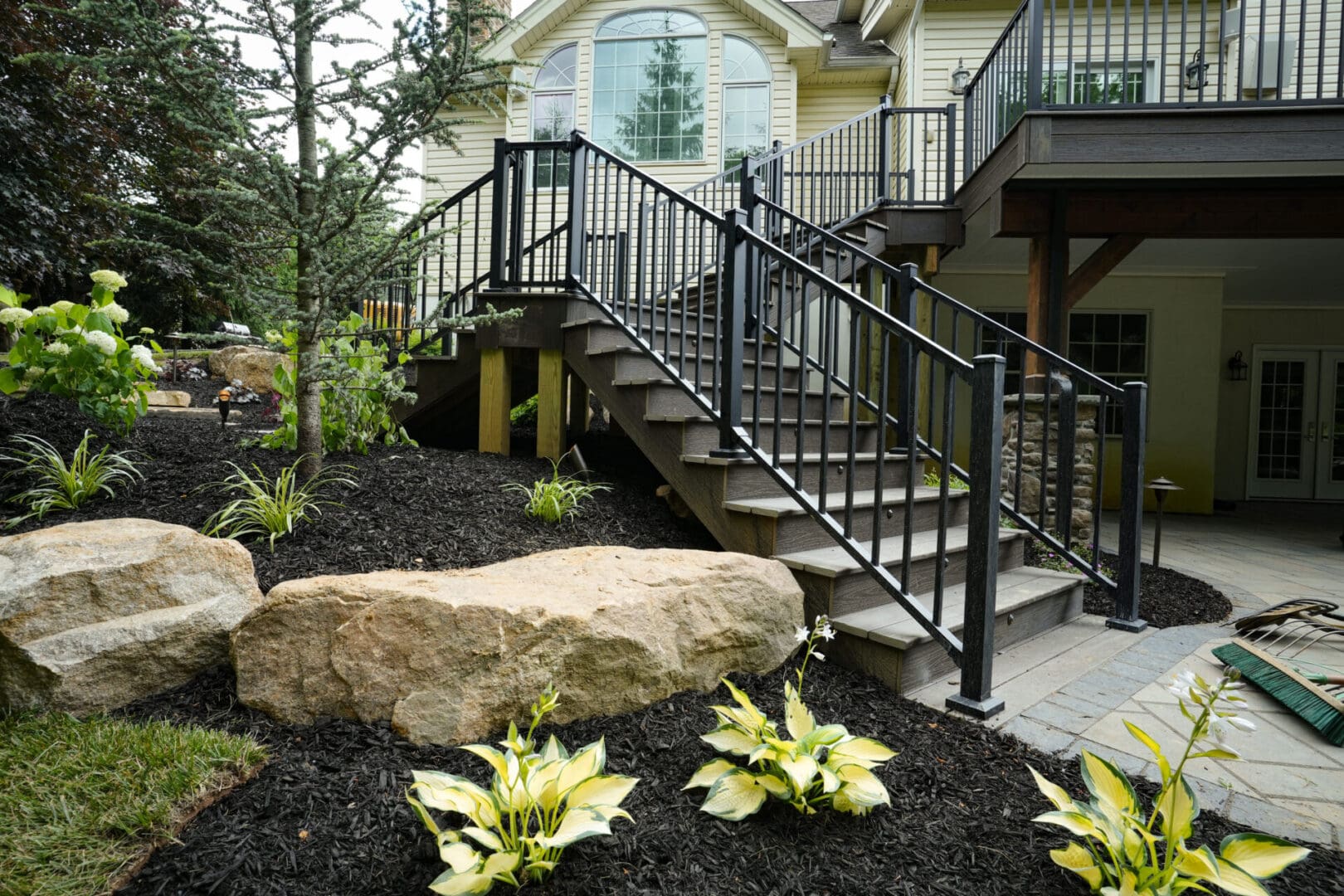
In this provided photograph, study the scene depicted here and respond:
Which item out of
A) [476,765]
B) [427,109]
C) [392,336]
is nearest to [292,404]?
[392,336]

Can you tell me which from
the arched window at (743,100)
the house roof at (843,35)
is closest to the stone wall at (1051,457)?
the arched window at (743,100)

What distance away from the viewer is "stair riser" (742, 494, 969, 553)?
286 centimetres

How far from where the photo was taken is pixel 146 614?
212cm

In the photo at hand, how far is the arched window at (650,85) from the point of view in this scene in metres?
9.20

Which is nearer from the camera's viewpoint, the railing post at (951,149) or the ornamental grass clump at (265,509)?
the ornamental grass clump at (265,509)

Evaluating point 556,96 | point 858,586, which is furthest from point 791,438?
point 556,96

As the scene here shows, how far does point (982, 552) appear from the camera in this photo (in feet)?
7.36

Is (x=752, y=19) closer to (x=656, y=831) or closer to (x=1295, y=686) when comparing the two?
(x=1295, y=686)

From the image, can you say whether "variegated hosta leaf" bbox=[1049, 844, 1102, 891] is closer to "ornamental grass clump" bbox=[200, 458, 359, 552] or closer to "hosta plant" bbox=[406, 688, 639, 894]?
"hosta plant" bbox=[406, 688, 639, 894]

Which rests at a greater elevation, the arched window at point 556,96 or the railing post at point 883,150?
the arched window at point 556,96

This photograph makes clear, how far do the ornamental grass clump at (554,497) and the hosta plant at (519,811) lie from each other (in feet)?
5.59

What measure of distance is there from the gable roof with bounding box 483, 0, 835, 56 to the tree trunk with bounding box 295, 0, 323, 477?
6.07 m

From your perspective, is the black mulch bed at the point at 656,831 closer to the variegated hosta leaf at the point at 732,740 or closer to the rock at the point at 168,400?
the variegated hosta leaf at the point at 732,740

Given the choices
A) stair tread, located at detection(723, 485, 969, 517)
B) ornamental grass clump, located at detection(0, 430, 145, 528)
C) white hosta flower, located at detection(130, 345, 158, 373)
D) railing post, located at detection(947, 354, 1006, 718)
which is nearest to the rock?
white hosta flower, located at detection(130, 345, 158, 373)
